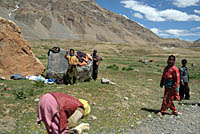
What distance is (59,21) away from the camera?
14288cm

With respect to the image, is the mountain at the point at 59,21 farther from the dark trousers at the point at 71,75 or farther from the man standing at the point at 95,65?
the dark trousers at the point at 71,75

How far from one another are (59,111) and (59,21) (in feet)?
482

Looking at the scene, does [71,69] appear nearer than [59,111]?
No

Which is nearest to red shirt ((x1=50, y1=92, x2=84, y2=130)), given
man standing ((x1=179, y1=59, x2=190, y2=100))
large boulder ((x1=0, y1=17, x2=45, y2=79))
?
man standing ((x1=179, y1=59, x2=190, y2=100))

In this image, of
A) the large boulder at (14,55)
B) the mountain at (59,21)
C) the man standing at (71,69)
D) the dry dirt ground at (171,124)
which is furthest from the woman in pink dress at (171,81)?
the mountain at (59,21)

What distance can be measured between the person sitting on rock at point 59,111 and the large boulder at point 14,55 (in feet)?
29.8

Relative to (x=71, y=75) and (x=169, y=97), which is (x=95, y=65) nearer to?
(x=71, y=75)

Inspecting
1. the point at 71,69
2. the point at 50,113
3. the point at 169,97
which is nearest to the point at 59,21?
the point at 71,69

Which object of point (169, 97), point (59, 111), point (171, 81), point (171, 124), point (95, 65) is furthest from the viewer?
point (95, 65)

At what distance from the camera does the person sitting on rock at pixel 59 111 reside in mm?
3162

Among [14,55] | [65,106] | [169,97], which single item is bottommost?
[169,97]

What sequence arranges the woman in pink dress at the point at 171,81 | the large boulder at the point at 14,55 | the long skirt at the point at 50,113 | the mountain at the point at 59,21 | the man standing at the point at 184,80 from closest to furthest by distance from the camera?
the long skirt at the point at 50,113 → the woman in pink dress at the point at 171,81 → the man standing at the point at 184,80 → the large boulder at the point at 14,55 → the mountain at the point at 59,21

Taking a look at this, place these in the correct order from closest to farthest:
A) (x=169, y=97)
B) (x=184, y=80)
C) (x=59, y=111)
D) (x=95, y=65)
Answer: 1. (x=59, y=111)
2. (x=169, y=97)
3. (x=184, y=80)
4. (x=95, y=65)

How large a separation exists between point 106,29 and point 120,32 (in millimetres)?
13724
